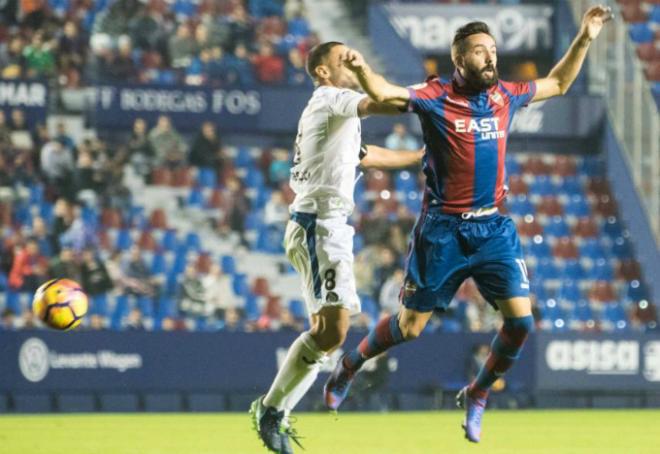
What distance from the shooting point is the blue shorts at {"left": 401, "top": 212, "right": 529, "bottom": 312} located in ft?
29.9

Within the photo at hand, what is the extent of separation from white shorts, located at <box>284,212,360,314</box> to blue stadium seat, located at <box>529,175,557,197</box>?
14.9 m

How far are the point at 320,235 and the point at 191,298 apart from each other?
10335 mm

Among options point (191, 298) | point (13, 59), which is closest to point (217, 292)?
point (191, 298)

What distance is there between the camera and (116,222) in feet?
68.3

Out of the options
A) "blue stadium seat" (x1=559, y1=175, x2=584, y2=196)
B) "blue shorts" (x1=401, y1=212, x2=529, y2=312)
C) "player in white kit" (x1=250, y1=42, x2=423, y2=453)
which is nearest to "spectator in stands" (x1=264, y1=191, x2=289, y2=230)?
"blue stadium seat" (x1=559, y1=175, x2=584, y2=196)

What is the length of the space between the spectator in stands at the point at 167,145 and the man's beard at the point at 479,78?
13.0 m

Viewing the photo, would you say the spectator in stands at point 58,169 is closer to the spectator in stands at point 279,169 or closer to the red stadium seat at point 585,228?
the spectator in stands at point 279,169

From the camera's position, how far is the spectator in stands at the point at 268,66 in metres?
23.0

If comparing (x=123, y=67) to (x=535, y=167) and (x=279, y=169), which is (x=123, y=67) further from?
(x=535, y=167)

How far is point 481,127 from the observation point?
9070 mm

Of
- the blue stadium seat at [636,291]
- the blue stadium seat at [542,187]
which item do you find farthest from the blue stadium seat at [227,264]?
the blue stadium seat at [636,291]

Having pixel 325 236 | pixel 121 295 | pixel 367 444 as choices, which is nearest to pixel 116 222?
pixel 121 295

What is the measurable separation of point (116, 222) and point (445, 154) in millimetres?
12297

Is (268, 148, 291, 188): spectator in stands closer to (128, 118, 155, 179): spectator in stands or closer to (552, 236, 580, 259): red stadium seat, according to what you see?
(128, 118, 155, 179): spectator in stands
